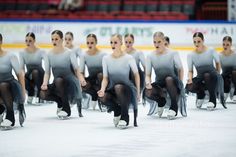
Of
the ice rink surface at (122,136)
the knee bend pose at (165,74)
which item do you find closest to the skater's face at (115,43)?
the knee bend pose at (165,74)

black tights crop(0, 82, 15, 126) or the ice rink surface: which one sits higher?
black tights crop(0, 82, 15, 126)

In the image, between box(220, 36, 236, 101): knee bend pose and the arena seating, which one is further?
the arena seating

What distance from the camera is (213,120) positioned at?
826 centimetres

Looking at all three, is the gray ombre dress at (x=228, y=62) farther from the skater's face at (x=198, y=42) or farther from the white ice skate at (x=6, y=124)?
the white ice skate at (x=6, y=124)

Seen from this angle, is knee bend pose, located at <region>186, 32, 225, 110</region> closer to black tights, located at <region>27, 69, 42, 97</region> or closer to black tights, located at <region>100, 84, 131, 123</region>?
black tights, located at <region>100, 84, 131, 123</region>

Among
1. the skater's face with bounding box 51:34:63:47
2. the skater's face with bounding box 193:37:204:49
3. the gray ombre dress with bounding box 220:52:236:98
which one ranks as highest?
the skater's face with bounding box 51:34:63:47

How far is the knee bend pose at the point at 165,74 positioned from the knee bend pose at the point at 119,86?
2.15ft

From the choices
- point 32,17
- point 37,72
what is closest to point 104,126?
point 37,72

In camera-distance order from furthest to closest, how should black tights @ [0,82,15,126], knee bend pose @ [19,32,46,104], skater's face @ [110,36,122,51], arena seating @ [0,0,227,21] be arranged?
1. arena seating @ [0,0,227,21]
2. knee bend pose @ [19,32,46,104]
3. skater's face @ [110,36,122,51]
4. black tights @ [0,82,15,126]

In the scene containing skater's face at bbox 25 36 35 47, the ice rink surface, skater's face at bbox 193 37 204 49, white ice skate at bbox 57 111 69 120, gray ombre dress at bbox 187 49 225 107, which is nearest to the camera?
the ice rink surface

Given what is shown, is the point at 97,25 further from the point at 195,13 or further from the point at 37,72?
the point at 37,72

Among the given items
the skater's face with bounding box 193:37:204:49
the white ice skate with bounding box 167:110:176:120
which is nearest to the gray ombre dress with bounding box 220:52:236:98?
the skater's face with bounding box 193:37:204:49

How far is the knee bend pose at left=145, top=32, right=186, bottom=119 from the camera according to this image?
8.37 meters

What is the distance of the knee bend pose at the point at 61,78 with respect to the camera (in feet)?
28.0
